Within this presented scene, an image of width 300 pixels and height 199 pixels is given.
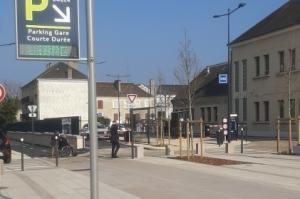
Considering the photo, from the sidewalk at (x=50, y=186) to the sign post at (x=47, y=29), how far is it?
5324 millimetres

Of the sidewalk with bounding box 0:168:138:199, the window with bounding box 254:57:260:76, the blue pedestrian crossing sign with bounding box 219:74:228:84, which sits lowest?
the sidewalk with bounding box 0:168:138:199

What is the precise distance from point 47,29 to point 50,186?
8.16 m

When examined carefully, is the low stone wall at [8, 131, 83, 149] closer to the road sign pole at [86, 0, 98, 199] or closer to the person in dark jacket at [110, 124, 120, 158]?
the person in dark jacket at [110, 124, 120, 158]

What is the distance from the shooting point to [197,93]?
74938mm

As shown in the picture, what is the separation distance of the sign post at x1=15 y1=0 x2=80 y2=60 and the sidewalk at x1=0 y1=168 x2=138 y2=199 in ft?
17.5

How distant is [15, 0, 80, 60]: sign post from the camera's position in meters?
9.65

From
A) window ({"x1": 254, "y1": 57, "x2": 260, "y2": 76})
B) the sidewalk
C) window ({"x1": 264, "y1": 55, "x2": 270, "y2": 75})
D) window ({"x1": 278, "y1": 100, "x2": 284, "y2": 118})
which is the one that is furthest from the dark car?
window ({"x1": 254, "y1": 57, "x2": 260, "y2": 76})

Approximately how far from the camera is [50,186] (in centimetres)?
1712

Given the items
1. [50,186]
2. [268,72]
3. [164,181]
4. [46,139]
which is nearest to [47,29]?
[50,186]

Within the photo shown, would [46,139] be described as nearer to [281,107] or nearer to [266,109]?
[281,107]

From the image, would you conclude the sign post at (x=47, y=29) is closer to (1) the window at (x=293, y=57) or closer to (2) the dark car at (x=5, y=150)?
(2) the dark car at (x=5, y=150)

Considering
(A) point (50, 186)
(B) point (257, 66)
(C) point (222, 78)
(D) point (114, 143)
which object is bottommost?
(A) point (50, 186)

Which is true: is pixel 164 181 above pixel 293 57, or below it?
below

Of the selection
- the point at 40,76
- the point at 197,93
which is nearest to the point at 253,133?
the point at 197,93
